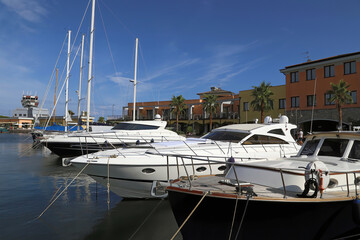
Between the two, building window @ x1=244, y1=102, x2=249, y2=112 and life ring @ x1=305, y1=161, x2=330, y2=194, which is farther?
building window @ x1=244, y1=102, x2=249, y2=112

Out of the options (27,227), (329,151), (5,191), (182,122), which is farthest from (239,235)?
(182,122)

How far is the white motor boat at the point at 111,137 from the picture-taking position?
57.9 feet

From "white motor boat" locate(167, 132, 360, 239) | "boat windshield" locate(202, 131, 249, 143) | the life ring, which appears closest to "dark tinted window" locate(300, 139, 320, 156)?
"white motor boat" locate(167, 132, 360, 239)

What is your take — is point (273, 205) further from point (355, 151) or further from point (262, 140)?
point (262, 140)

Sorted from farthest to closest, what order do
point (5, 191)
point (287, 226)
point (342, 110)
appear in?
point (342, 110) < point (5, 191) < point (287, 226)

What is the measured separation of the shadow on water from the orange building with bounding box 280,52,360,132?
2110cm

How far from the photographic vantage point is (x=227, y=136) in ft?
36.6

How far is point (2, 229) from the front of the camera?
6.85 m

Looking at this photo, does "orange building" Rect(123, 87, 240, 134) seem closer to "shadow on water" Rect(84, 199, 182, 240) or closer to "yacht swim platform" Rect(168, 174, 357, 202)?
"shadow on water" Rect(84, 199, 182, 240)

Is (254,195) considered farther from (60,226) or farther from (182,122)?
(182,122)

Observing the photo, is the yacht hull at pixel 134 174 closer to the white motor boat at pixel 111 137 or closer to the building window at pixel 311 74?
the white motor boat at pixel 111 137

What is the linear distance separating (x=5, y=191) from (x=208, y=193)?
9.39 m

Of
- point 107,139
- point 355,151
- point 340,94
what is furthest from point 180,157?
point 340,94

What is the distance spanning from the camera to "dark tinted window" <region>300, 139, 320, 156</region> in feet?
23.3
